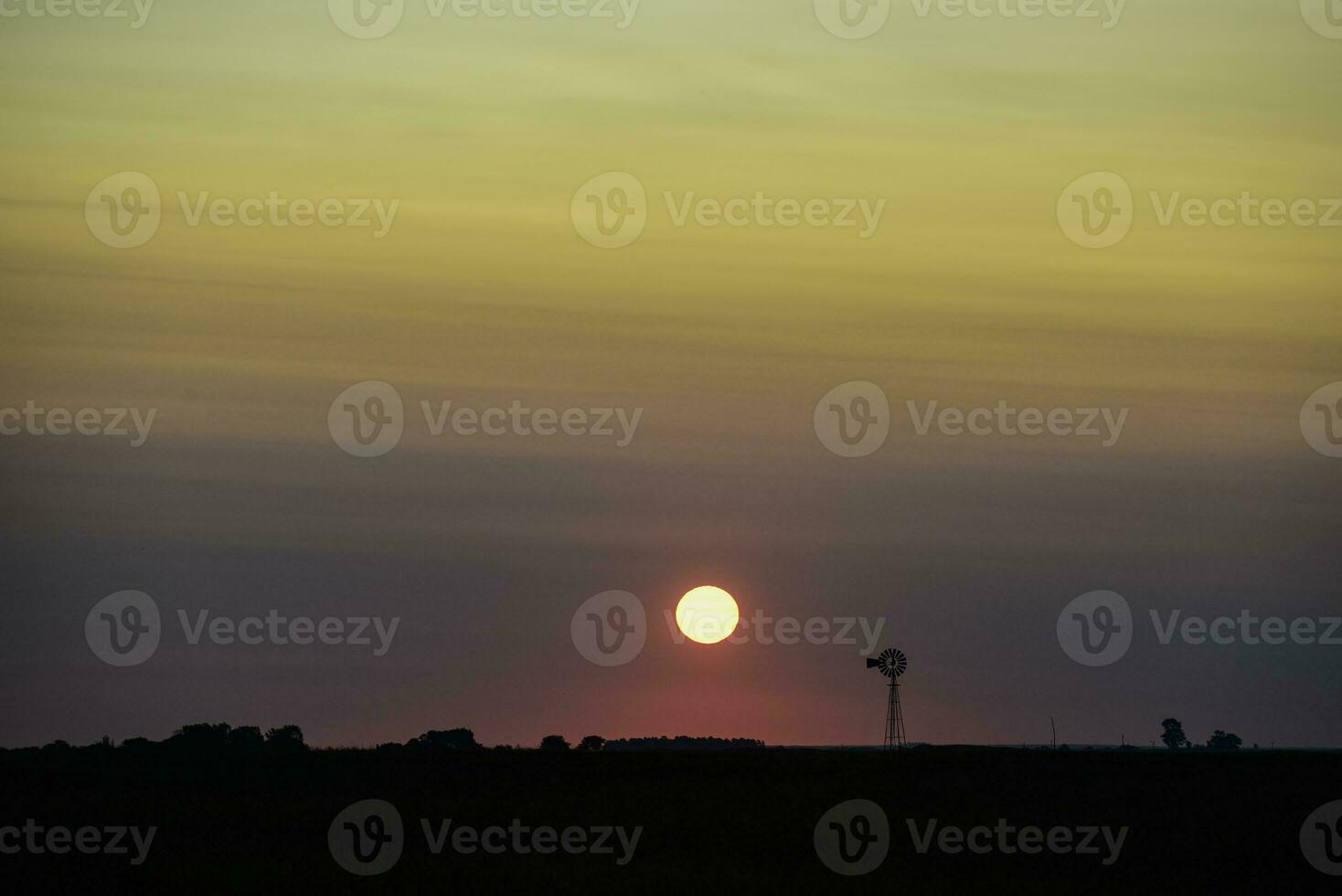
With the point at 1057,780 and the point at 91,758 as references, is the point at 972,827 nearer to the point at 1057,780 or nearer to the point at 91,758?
the point at 1057,780

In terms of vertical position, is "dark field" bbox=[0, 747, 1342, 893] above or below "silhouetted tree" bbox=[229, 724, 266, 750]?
below

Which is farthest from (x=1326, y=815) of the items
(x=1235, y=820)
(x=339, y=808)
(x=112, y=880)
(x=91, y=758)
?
(x=91, y=758)

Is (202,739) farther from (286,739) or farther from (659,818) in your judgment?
(659,818)

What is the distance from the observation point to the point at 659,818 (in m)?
54.9

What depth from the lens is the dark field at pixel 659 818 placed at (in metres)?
42.5

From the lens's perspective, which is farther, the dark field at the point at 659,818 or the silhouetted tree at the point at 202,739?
the silhouetted tree at the point at 202,739

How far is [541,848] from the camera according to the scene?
47438 mm

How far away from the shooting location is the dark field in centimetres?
4253

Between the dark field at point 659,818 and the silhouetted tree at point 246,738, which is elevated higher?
the silhouetted tree at point 246,738

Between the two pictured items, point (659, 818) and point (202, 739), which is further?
point (202, 739)

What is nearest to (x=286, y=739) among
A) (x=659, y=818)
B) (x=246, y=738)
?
(x=246, y=738)

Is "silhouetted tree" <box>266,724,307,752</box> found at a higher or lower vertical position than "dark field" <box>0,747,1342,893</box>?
→ higher

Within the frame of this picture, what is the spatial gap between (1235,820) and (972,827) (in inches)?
389

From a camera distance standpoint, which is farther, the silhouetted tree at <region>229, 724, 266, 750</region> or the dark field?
the silhouetted tree at <region>229, 724, 266, 750</region>
